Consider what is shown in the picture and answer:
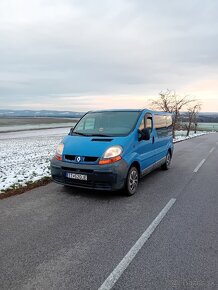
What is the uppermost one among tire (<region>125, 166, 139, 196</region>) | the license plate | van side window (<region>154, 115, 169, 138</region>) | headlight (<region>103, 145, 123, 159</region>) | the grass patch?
van side window (<region>154, 115, 169, 138</region>)

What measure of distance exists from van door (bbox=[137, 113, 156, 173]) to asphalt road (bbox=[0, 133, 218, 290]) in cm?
84

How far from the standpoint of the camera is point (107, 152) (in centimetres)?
540

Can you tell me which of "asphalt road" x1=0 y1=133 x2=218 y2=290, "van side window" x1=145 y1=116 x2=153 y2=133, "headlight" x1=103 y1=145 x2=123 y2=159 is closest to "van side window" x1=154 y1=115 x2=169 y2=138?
"van side window" x1=145 y1=116 x2=153 y2=133

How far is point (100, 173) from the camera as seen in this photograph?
529 centimetres

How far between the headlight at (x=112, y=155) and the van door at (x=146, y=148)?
864 millimetres

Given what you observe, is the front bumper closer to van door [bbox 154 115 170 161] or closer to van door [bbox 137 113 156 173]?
van door [bbox 137 113 156 173]

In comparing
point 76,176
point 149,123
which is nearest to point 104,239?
point 76,176

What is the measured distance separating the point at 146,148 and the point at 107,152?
63.7 inches

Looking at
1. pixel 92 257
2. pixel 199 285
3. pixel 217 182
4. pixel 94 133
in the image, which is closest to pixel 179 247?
pixel 199 285

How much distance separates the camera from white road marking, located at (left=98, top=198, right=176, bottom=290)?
2723mm

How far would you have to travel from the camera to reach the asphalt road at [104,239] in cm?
280

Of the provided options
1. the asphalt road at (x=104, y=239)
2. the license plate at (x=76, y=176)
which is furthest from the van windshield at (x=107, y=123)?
the asphalt road at (x=104, y=239)

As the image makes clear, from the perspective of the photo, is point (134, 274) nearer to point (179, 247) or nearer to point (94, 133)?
point (179, 247)

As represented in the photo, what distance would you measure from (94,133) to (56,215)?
236cm
